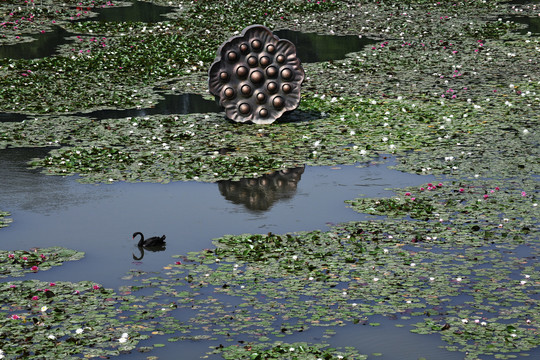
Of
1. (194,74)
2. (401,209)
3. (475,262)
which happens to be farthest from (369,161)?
(194,74)

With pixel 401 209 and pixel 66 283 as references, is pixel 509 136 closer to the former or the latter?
pixel 401 209

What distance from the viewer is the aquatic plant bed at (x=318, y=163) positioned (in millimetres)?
9773

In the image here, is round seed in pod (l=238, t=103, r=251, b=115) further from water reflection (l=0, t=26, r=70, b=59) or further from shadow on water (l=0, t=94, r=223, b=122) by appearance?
water reflection (l=0, t=26, r=70, b=59)

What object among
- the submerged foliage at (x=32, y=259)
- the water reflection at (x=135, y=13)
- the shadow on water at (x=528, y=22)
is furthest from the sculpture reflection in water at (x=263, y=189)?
the water reflection at (x=135, y=13)

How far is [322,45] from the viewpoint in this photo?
29.5 m

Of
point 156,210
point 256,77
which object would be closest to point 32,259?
point 156,210

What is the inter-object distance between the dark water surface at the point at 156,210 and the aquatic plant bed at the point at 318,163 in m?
0.38

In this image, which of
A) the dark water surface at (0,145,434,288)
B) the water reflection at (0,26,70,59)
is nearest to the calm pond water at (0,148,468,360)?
the dark water surface at (0,145,434,288)

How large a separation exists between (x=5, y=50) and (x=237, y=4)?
12644 millimetres

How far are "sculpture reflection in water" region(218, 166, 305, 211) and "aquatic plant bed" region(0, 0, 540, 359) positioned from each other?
484 mm

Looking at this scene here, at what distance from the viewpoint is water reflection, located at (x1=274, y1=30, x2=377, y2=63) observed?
1083 inches

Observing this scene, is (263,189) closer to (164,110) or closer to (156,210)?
(156,210)

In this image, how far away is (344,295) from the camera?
416 inches

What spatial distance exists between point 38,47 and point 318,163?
16382mm
